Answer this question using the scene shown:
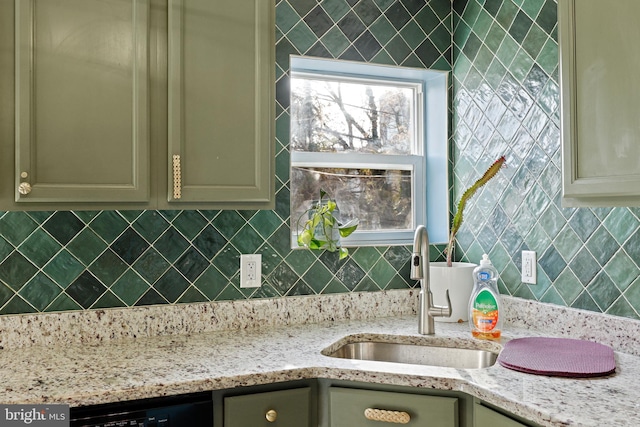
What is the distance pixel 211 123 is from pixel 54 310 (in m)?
0.86

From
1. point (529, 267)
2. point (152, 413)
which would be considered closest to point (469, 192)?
point (529, 267)

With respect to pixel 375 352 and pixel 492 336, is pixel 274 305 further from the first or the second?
pixel 492 336

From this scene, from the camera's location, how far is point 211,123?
1.84 meters

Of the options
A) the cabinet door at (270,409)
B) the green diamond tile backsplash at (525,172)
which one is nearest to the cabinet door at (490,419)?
the cabinet door at (270,409)

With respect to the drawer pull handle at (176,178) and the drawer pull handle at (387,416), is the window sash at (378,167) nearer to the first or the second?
the drawer pull handle at (176,178)

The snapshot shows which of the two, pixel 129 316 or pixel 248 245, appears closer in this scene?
pixel 129 316

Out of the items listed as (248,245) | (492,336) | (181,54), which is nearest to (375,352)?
(492,336)

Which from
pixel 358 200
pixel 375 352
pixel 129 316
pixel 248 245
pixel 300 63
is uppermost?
pixel 300 63

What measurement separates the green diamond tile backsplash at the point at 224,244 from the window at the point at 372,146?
12 cm

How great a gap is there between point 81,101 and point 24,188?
305 mm

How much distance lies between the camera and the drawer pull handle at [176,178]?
70.1 inches

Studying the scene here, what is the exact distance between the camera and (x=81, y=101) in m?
1.68

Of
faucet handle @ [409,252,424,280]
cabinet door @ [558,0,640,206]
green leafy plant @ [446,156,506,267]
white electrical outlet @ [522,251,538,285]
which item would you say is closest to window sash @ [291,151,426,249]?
green leafy plant @ [446,156,506,267]

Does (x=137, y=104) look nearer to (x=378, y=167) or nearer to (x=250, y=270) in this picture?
(x=250, y=270)
